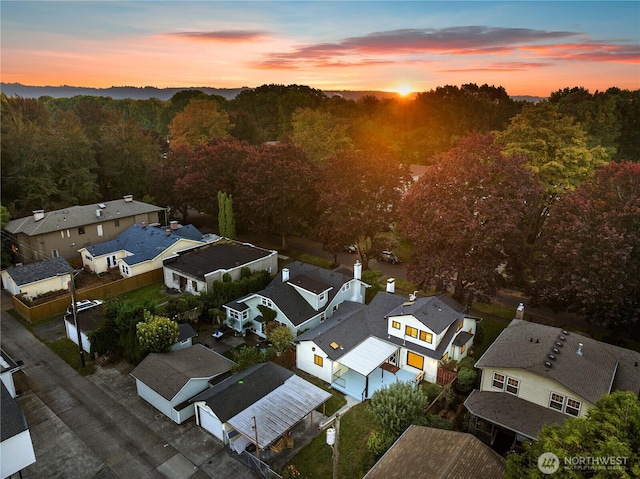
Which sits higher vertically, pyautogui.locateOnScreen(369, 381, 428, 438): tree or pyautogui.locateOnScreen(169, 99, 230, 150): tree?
pyautogui.locateOnScreen(169, 99, 230, 150): tree

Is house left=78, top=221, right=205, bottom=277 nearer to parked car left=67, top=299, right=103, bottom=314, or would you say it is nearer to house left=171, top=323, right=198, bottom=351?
parked car left=67, top=299, right=103, bottom=314

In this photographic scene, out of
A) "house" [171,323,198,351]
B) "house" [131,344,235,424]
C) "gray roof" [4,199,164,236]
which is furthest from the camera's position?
"gray roof" [4,199,164,236]

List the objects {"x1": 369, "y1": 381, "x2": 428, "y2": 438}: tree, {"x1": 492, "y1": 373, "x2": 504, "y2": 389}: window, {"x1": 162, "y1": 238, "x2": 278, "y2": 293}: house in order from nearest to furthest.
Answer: {"x1": 369, "y1": 381, "x2": 428, "y2": 438}: tree → {"x1": 492, "y1": 373, "x2": 504, "y2": 389}: window → {"x1": 162, "y1": 238, "x2": 278, "y2": 293}: house

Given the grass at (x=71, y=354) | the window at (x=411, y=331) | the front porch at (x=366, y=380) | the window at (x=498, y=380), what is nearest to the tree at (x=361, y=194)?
the window at (x=411, y=331)

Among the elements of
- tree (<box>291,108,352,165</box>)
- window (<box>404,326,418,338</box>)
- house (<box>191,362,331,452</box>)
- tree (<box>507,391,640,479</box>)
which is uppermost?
tree (<box>291,108,352,165</box>)

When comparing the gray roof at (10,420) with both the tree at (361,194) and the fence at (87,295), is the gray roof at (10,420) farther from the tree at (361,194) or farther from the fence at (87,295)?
the tree at (361,194)

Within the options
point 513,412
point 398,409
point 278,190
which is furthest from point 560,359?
point 278,190

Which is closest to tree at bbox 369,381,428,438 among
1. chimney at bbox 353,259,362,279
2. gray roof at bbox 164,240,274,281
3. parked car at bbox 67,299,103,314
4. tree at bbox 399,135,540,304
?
tree at bbox 399,135,540,304
